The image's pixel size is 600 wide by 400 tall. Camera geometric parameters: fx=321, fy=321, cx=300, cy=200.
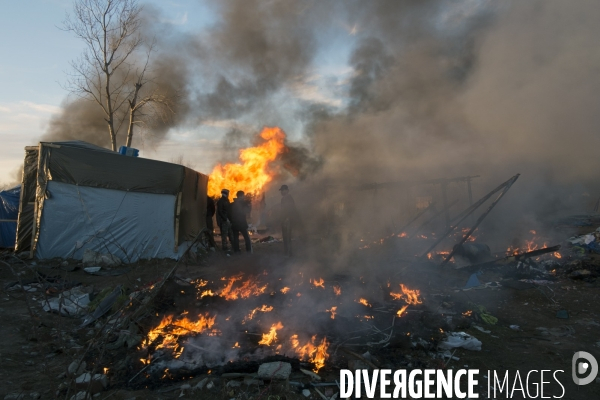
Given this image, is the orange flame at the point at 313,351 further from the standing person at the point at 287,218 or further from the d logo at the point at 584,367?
the standing person at the point at 287,218

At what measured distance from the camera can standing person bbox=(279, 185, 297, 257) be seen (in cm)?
1000

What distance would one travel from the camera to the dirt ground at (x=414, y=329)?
11.1ft

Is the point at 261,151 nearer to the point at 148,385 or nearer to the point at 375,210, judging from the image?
the point at 375,210

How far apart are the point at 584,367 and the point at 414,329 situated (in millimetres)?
1979

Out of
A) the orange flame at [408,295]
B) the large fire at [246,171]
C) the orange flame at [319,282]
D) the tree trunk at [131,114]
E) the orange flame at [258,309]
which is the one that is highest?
the tree trunk at [131,114]

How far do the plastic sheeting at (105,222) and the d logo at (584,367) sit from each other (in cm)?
913

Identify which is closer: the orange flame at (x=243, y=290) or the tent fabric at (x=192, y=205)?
the orange flame at (x=243, y=290)

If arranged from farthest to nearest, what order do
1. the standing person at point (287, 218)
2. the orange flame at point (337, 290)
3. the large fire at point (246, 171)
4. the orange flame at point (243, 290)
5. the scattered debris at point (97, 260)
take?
the large fire at point (246, 171) → the standing person at point (287, 218) → the scattered debris at point (97, 260) → the orange flame at point (337, 290) → the orange flame at point (243, 290)

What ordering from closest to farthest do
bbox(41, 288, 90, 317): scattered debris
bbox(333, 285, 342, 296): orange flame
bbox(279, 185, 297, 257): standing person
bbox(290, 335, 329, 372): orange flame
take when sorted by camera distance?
bbox(290, 335, 329, 372): orange flame < bbox(41, 288, 90, 317): scattered debris < bbox(333, 285, 342, 296): orange flame < bbox(279, 185, 297, 257): standing person

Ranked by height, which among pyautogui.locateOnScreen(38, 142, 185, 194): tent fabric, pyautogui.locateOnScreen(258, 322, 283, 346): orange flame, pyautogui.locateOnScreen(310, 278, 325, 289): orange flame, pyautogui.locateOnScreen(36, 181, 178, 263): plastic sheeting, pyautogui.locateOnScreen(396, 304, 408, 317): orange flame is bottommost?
pyautogui.locateOnScreen(258, 322, 283, 346): orange flame

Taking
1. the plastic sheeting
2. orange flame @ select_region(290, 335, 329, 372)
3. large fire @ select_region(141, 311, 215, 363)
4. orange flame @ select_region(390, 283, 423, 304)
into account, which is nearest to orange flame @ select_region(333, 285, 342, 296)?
orange flame @ select_region(390, 283, 423, 304)

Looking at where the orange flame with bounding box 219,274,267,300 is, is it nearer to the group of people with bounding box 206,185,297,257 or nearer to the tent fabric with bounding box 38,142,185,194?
the group of people with bounding box 206,185,297,257

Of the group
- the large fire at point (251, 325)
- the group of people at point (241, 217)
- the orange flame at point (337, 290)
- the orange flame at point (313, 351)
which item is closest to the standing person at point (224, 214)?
the group of people at point (241, 217)

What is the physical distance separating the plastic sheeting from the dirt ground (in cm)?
61
